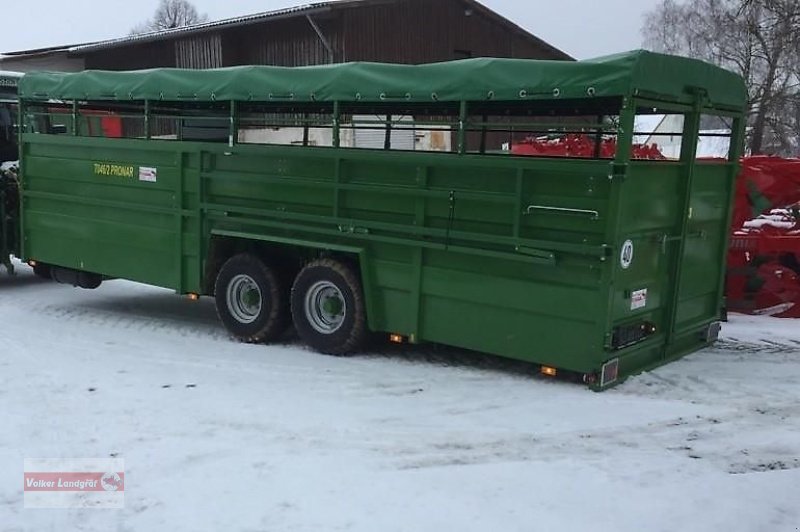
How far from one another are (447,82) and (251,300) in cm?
298

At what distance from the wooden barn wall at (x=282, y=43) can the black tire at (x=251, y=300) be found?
644 inches

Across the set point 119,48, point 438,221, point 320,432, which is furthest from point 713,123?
point 119,48

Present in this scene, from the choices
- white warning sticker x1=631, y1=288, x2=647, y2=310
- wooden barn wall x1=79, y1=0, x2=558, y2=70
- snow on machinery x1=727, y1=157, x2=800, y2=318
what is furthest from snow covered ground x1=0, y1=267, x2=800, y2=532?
wooden barn wall x1=79, y1=0, x2=558, y2=70

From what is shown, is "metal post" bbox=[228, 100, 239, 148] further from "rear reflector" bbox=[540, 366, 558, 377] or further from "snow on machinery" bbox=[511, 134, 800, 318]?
"rear reflector" bbox=[540, 366, 558, 377]

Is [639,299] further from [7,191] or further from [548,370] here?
[7,191]

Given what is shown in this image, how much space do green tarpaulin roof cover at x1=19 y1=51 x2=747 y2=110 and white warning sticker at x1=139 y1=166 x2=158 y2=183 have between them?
0.72 metres

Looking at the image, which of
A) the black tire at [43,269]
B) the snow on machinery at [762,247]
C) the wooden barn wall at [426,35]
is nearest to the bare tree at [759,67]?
the wooden barn wall at [426,35]

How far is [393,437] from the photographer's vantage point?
17.3 feet

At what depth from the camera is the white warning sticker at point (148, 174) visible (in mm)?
8305

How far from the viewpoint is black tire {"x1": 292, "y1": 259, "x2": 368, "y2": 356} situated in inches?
282

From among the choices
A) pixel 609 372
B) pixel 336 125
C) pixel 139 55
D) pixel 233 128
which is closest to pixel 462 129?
pixel 336 125

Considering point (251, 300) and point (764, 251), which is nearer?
point (251, 300)

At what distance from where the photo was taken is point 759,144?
33031mm

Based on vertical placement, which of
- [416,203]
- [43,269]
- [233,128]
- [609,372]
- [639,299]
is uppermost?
[233,128]
